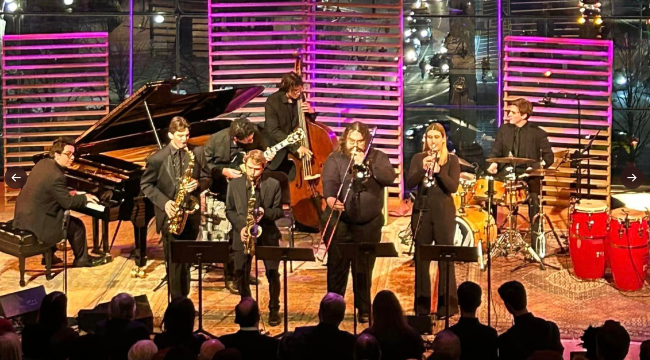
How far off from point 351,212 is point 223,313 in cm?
191

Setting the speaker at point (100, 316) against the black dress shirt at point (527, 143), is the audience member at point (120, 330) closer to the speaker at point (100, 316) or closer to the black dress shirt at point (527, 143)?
the speaker at point (100, 316)

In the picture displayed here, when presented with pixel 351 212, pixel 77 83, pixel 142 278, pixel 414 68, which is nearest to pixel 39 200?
pixel 142 278

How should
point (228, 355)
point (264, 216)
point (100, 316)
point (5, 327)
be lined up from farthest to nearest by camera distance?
1. point (264, 216)
2. point (100, 316)
3. point (5, 327)
4. point (228, 355)

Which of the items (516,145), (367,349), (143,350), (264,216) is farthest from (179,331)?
(516,145)

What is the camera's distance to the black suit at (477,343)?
7.75 m

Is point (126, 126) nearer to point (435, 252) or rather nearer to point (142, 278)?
point (142, 278)

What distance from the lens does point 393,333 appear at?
8000 millimetres

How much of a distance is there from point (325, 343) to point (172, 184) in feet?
12.5

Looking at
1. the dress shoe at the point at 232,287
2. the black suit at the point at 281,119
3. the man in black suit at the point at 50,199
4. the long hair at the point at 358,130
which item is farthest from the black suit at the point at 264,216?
the black suit at the point at 281,119

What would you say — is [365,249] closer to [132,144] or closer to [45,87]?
[132,144]

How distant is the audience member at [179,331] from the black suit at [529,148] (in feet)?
20.3

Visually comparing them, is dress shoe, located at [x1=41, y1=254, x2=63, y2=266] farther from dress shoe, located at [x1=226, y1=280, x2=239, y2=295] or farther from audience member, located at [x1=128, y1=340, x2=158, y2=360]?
audience member, located at [x1=128, y1=340, x2=158, y2=360]

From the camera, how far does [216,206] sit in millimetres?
12148

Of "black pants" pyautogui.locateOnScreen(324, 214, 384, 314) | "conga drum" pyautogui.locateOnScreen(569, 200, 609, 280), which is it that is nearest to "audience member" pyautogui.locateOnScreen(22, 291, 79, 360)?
"black pants" pyautogui.locateOnScreen(324, 214, 384, 314)
